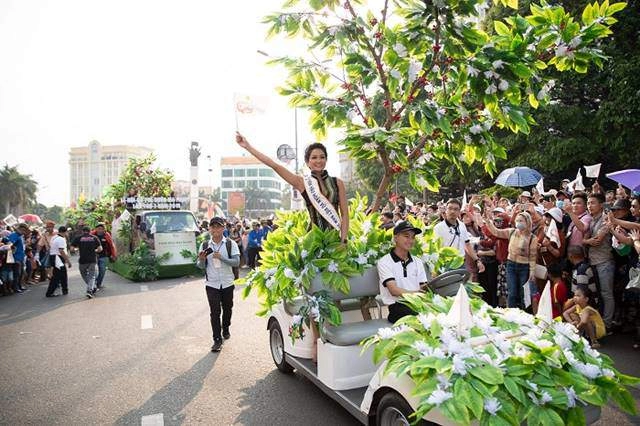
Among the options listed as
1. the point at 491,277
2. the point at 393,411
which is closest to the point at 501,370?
the point at 393,411

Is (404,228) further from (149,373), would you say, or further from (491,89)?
(149,373)

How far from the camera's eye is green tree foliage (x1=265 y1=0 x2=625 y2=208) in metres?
3.70

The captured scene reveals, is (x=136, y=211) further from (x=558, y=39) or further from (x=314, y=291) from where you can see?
(x=558, y=39)

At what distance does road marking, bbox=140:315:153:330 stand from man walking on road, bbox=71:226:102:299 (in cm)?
349

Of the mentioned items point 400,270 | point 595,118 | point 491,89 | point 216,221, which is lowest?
point 400,270

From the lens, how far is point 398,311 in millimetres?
4020

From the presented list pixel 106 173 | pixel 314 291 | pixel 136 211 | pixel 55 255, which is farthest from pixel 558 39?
pixel 106 173

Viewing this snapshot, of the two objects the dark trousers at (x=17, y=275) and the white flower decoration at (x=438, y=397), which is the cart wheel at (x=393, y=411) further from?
the dark trousers at (x=17, y=275)

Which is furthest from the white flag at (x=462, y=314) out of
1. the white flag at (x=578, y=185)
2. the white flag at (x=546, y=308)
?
the white flag at (x=578, y=185)

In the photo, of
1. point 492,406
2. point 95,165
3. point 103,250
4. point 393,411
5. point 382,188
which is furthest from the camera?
point 95,165

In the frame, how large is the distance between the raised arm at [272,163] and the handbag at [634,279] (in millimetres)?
4624

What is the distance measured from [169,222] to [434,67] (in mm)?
13007

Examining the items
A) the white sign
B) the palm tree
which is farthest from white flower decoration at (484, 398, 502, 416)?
the palm tree

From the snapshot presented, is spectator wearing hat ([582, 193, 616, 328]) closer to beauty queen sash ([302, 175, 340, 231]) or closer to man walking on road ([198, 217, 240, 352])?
beauty queen sash ([302, 175, 340, 231])
